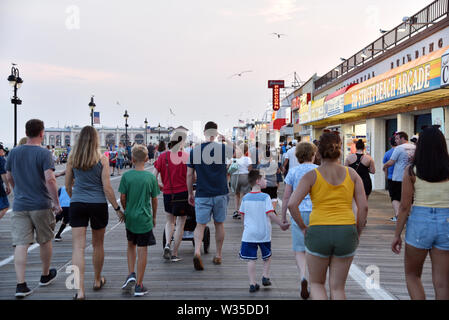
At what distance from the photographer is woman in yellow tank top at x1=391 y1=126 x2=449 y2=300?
4051 millimetres

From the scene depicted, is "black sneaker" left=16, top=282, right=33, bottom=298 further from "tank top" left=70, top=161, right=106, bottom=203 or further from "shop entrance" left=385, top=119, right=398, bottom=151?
"shop entrance" left=385, top=119, right=398, bottom=151

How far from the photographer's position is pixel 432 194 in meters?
4.11

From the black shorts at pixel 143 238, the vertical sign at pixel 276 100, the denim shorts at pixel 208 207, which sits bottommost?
the black shorts at pixel 143 238

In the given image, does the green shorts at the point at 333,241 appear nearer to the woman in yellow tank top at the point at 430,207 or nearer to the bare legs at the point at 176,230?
the woman in yellow tank top at the point at 430,207

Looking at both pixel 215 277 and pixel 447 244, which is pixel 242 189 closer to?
pixel 215 277

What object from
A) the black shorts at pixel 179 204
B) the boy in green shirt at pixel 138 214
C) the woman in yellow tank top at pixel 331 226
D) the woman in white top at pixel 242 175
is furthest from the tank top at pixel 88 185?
the woman in white top at pixel 242 175

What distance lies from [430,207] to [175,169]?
420 centimetres

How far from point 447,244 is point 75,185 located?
13.3 feet

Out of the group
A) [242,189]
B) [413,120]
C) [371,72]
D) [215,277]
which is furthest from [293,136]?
[215,277]

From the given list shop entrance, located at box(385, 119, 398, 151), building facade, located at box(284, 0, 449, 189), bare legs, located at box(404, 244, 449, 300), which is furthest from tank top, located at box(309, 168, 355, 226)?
shop entrance, located at box(385, 119, 398, 151)

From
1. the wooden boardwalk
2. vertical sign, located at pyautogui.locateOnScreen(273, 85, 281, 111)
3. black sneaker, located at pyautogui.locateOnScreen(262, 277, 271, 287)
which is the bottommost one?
the wooden boardwalk

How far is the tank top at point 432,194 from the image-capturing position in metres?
4.07

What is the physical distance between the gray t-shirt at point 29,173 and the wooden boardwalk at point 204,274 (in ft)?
3.65

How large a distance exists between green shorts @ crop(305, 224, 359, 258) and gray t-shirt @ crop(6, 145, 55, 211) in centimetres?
349
